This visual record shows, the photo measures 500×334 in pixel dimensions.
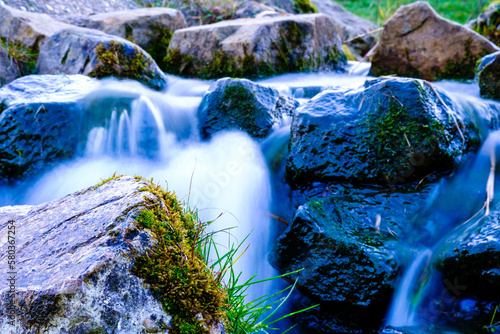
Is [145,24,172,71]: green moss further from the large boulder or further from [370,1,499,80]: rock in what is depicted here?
the large boulder

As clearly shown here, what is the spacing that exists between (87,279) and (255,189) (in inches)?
84.1

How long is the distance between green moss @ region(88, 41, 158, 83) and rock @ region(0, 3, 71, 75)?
1472 millimetres

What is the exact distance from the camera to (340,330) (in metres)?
2.47

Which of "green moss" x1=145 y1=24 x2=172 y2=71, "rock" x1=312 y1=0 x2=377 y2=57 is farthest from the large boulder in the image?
"rock" x1=312 y1=0 x2=377 y2=57

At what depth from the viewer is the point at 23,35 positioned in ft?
19.6

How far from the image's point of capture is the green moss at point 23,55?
5613mm

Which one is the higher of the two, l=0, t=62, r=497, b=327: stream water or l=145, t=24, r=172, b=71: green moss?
l=145, t=24, r=172, b=71: green moss

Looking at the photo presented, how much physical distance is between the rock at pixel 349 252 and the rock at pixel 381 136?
213mm

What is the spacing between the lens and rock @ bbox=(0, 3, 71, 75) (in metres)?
5.72

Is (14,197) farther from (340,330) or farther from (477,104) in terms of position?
(477,104)

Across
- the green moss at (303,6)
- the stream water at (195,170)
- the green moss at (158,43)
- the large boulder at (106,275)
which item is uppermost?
the large boulder at (106,275)

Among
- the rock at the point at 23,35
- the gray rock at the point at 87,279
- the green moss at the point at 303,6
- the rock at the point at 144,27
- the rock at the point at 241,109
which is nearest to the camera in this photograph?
the gray rock at the point at 87,279

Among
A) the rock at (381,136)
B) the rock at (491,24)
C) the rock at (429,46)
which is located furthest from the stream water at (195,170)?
the rock at (491,24)

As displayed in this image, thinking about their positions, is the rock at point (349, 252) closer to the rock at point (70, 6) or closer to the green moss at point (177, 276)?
the green moss at point (177, 276)
